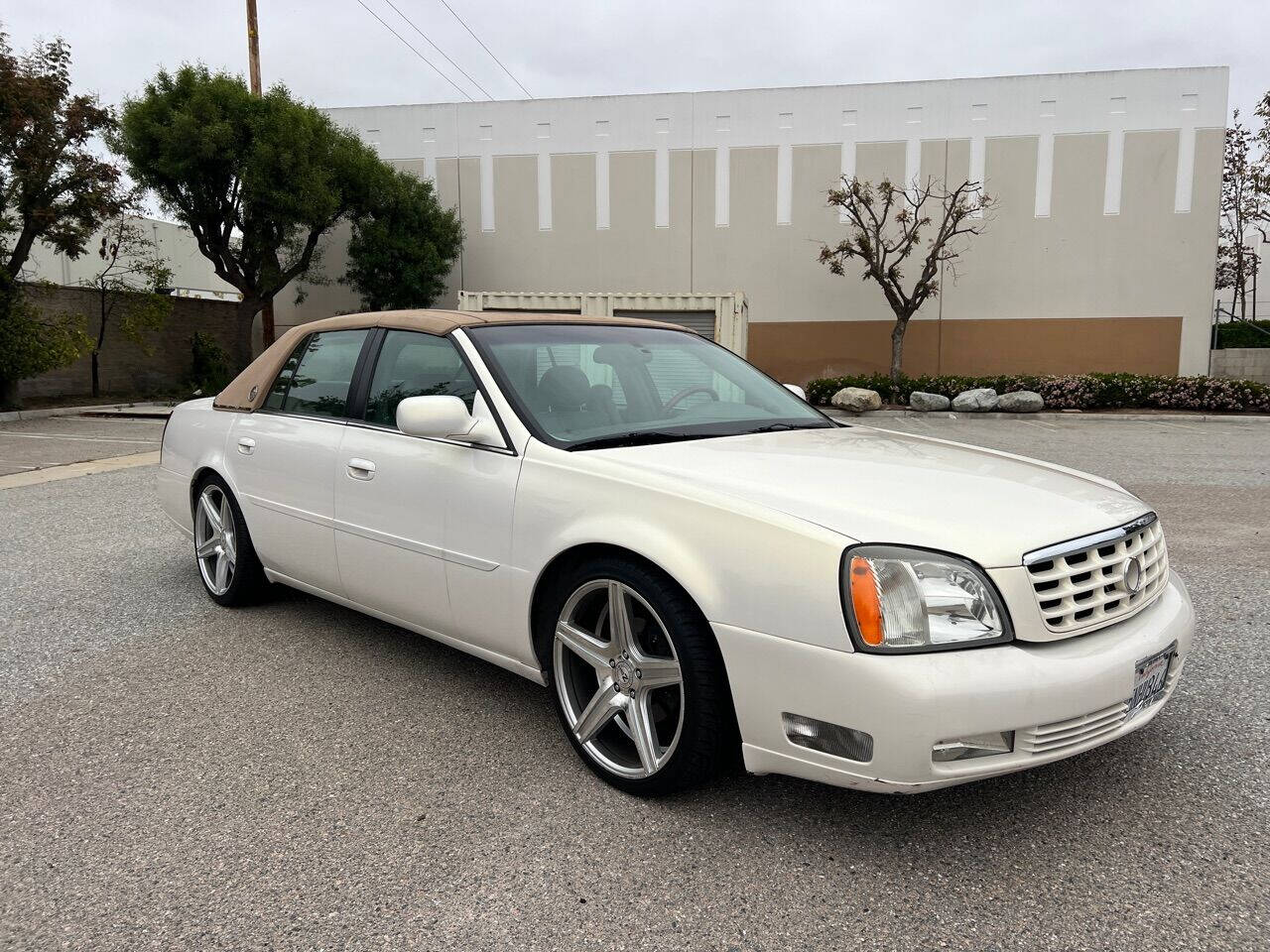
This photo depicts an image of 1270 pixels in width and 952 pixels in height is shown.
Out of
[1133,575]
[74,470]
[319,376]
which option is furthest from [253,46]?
[1133,575]

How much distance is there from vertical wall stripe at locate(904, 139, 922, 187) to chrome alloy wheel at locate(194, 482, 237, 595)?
22142 mm

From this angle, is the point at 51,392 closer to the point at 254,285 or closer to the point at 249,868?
the point at 254,285

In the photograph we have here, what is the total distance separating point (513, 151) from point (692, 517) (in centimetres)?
2416

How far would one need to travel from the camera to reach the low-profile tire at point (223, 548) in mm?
4559

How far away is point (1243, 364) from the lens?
82.8 ft

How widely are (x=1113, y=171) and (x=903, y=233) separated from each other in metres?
5.40

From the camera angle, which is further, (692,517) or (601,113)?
(601,113)

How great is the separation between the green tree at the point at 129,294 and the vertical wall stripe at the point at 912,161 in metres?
18.1

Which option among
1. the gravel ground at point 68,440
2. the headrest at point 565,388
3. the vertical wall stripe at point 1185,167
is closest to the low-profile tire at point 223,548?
the headrest at point 565,388

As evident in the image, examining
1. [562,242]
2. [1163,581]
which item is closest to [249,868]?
[1163,581]

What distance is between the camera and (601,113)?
24.2 metres

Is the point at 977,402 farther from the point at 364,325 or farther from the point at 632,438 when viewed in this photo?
the point at 632,438

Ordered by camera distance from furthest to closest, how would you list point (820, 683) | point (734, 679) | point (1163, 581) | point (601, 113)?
point (601, 113) < point (1163, 581) < point (734, 679) < point (820, 683)

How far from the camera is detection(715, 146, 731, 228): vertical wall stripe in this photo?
2389 cm
